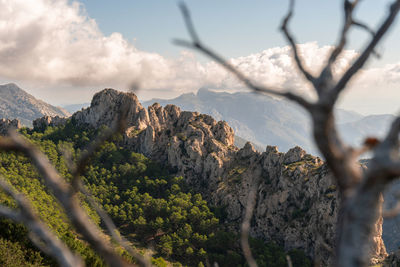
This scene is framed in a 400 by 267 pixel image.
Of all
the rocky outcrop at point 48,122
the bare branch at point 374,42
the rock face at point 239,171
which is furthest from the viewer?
the rocky outcrop at point 48,122

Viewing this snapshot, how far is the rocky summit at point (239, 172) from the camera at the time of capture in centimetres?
7150

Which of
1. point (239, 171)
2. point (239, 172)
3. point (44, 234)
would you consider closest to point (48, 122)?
point (239, 171)

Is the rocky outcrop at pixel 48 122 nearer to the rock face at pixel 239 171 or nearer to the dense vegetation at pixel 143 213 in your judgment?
the rock face at pixel 239 171

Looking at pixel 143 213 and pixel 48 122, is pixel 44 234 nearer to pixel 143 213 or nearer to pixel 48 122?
pixel 143 213

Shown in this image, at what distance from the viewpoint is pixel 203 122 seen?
12138cm

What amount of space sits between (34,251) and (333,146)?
41448 mm

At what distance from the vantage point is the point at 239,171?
99.8m

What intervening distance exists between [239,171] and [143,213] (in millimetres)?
38535

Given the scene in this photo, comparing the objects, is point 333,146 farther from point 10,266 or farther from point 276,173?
point 276,173

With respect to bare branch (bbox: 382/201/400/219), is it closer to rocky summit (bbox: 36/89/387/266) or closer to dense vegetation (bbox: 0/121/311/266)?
dense vegetation (bbox: 0/121/311/266)

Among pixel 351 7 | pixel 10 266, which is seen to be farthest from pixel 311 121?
pixel 10 266

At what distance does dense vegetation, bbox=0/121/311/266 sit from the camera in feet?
207

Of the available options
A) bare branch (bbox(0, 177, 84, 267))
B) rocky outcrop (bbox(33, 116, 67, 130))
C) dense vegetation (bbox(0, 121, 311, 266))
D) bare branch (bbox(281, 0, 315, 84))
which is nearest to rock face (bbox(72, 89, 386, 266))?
dense vegetation (bbox(0, 121, 311, 266))

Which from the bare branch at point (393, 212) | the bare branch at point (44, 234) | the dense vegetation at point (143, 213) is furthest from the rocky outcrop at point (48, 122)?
the bare branch at point (393, 212)
